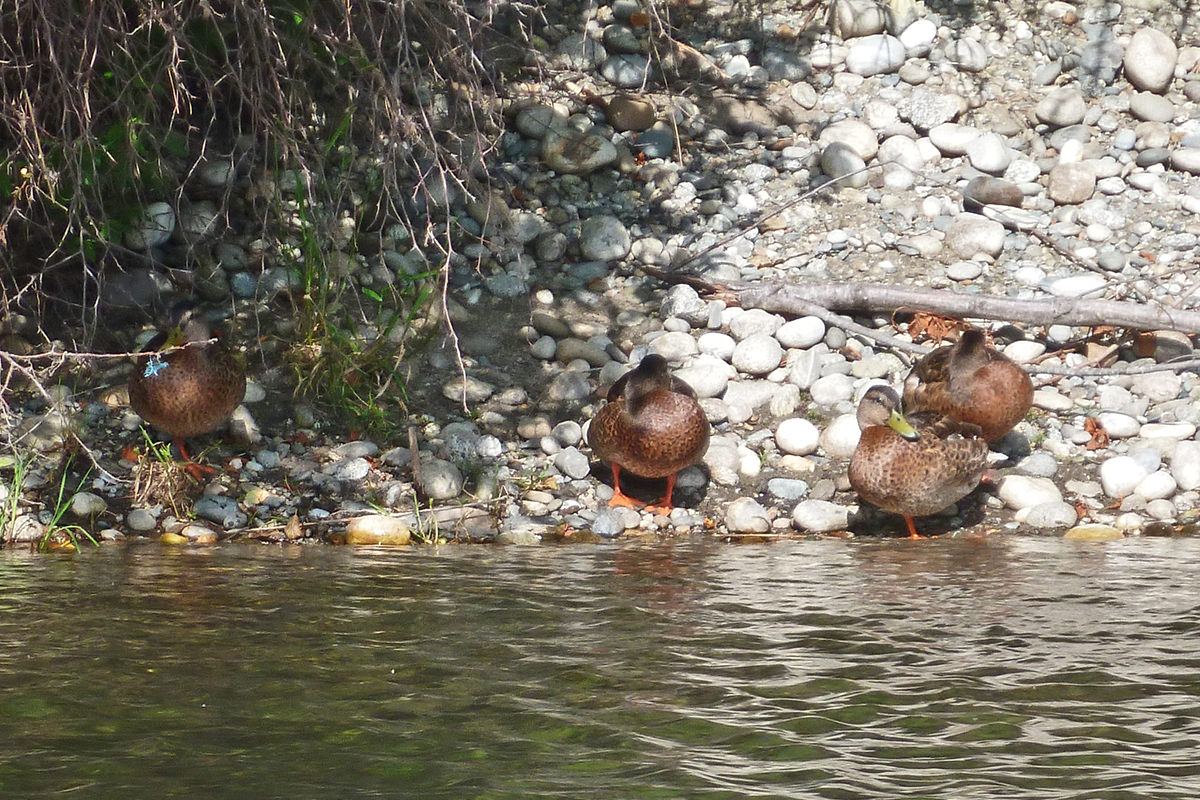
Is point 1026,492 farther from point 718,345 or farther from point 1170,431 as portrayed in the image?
point 718,345

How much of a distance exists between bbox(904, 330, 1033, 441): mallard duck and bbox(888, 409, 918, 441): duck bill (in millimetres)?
359

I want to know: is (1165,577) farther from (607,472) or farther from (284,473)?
(284,473)

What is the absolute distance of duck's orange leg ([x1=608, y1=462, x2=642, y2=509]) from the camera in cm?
614

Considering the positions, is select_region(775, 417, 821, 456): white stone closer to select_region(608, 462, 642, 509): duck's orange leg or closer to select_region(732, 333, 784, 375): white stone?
select_region(732, 333, 784, 375): white stone

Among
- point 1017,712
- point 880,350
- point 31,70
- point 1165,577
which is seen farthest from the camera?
point 880,350

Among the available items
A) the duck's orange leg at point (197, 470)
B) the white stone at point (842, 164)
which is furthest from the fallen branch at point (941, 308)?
the duck's orange leg at point (197, 470)

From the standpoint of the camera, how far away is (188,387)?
5969 mm

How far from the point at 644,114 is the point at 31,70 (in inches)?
149

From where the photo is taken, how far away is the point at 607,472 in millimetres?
6406

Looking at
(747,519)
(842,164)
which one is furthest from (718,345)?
(842,164)

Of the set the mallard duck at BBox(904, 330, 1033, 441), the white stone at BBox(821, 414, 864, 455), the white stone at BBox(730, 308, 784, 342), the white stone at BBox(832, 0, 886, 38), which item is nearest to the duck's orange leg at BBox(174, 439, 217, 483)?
the white stone at BBox(730, 308, 784, 342)

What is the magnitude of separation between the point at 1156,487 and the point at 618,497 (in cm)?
236

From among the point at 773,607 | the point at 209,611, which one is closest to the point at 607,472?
the point at 773,607

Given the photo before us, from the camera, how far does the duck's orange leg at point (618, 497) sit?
6141 mm
